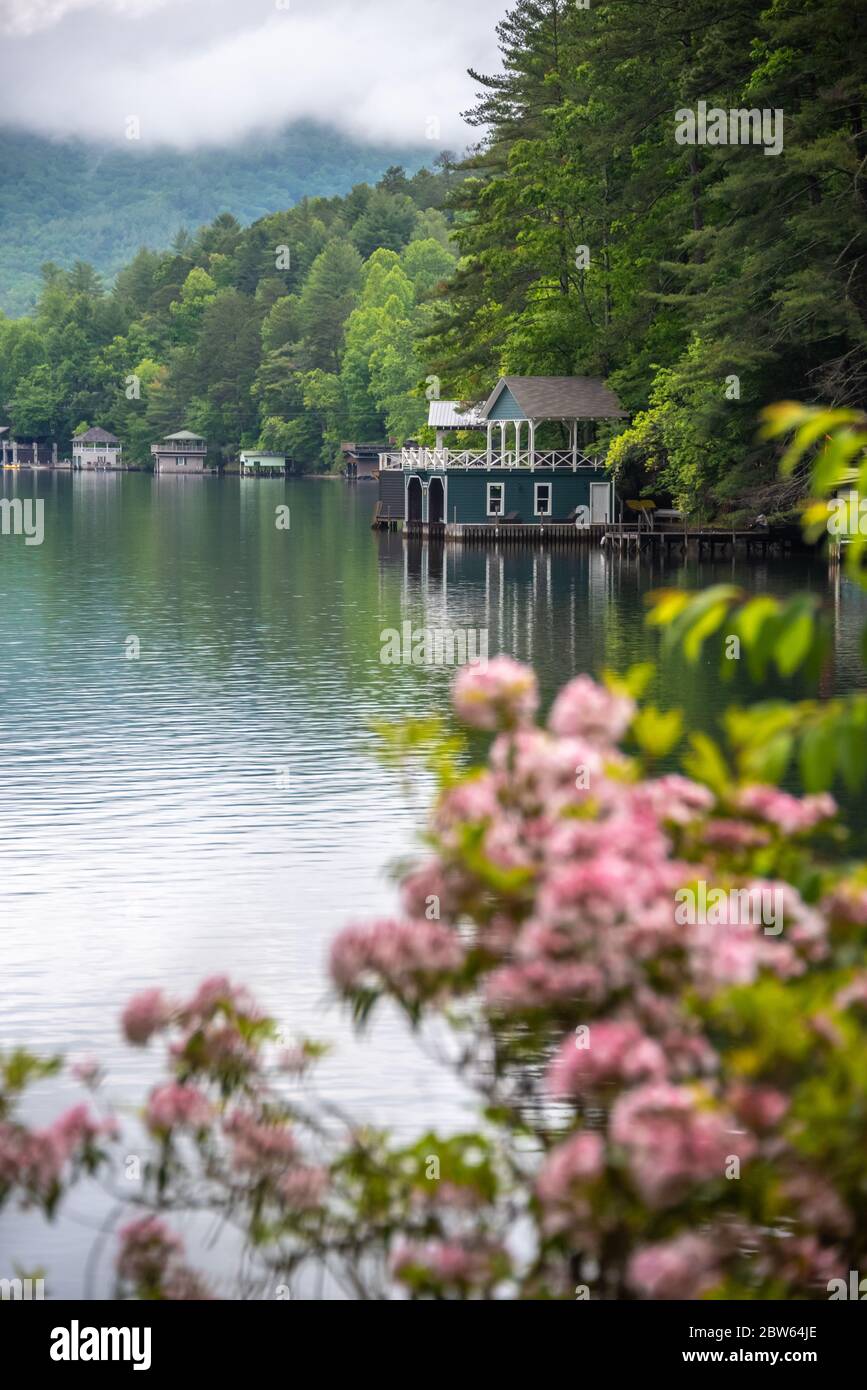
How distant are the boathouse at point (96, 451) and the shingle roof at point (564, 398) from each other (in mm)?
132407

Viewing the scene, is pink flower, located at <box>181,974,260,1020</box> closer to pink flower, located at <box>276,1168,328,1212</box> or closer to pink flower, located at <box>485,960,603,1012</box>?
pink flower, located at <box>276,1168,328,1212</box>

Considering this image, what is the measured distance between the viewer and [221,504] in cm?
10625

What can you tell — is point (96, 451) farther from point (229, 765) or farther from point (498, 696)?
point (498, 696)

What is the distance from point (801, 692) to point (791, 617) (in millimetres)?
22865

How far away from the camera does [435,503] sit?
7475 centimetres

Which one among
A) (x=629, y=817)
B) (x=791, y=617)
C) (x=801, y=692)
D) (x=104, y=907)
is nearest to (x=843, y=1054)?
(x=629, y=817)

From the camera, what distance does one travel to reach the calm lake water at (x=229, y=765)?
12.9 meters

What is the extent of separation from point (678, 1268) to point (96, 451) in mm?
195331

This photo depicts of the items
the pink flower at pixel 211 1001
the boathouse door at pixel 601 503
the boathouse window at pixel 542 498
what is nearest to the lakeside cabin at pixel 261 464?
the boathouse window at pixel 542 498

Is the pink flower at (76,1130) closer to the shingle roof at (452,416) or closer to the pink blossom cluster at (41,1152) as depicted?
the pink blossom cluster at (41,1152)

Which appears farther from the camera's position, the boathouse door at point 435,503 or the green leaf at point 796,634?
the boathouse door at point 435,503

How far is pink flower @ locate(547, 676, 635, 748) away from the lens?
525 centimetres

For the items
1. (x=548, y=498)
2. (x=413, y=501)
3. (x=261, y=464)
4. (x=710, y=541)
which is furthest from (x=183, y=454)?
(x=710, y=541)

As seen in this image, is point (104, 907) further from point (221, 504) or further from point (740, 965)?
point (221, 504)
